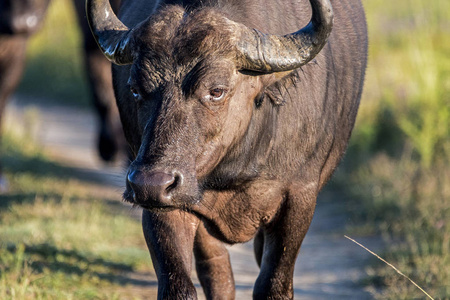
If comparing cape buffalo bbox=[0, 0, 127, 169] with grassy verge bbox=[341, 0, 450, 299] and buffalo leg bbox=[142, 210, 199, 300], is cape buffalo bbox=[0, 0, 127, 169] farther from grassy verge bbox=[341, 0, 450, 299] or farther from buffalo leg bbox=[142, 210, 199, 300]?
grassy verge bbox=[341, 0, 450, 299]

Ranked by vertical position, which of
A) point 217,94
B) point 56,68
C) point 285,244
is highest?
point 217,94

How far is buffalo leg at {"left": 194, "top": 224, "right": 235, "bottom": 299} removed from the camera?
191 inches

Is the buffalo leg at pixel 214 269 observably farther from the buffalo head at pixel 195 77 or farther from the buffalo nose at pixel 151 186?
the buffalo nose at pixel 151 186

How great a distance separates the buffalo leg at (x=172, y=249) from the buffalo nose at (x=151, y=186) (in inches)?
25.5

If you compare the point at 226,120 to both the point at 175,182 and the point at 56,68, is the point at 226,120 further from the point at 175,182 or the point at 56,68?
the point at 56,68

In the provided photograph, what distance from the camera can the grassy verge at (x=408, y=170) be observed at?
18.7ft

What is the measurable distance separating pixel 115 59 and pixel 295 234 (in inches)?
56.0

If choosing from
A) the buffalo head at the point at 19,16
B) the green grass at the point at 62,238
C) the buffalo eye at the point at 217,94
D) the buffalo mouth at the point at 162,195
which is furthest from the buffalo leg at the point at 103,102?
the buffalo mouth at the point at 162,195

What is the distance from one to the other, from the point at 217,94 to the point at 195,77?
0.15m

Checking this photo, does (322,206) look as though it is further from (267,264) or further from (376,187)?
(267,264)

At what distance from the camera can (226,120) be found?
3.98m

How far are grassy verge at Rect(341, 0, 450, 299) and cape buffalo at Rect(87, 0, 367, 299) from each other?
1198 millimetres

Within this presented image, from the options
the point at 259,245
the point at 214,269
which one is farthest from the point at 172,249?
the point at 259,245

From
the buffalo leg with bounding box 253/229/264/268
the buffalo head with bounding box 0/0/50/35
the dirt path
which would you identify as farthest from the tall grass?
the buffalo leg with bounding box 253/229/264/268
